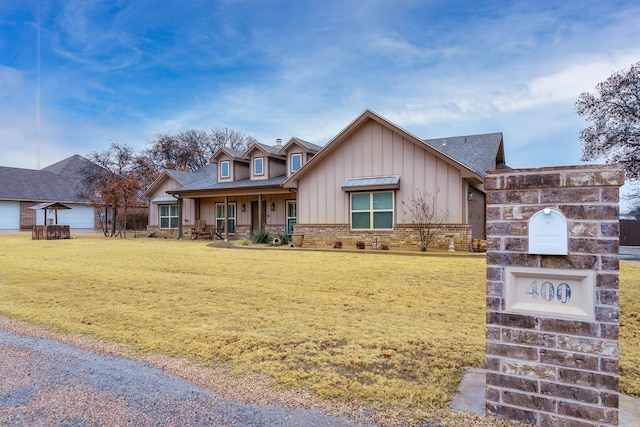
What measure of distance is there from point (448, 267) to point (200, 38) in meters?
14.2

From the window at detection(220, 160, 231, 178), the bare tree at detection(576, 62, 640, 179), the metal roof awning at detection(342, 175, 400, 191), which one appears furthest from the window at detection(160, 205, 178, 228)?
the bare tree at detection(576, 62, 640, 179)

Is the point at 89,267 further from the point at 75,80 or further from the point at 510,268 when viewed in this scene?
the point at 75,80

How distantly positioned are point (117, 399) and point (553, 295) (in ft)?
10.4

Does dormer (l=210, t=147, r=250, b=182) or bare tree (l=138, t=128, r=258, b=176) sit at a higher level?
bare tree (l=138, t=128, r=258, b=176)

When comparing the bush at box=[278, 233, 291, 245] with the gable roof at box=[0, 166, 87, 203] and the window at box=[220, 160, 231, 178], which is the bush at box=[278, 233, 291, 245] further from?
the gable roof at box=[0, 166, 87, 203]

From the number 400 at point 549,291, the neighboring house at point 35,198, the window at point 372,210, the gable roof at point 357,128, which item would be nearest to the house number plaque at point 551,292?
the number 400 at point 549,291

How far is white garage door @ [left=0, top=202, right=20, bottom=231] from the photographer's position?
3653 cm

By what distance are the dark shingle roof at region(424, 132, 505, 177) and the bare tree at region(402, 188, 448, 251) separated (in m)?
2.88

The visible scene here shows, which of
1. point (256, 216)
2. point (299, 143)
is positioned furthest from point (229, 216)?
point (299, 143)

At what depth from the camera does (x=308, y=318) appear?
17.8ft

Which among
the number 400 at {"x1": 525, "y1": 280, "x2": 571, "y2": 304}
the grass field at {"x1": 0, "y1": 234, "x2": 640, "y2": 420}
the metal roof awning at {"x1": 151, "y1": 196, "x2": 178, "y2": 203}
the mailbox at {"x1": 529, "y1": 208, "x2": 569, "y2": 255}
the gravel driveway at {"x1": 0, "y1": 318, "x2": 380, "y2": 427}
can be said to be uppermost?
the metal roof awning at {"x1": 151, "y1": 196, "x2": 178, "y2": 203}

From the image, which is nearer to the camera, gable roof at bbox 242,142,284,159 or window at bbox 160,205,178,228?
gable roof at bbox 242,142,284,159

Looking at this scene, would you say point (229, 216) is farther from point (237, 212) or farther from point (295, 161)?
point (295, 161)

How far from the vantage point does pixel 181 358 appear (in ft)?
12.8
